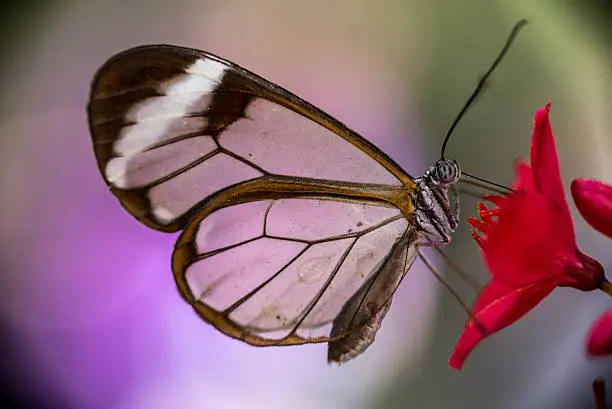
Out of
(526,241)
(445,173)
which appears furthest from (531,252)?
(445,173)

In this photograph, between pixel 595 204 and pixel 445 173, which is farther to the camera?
pixel 445 173

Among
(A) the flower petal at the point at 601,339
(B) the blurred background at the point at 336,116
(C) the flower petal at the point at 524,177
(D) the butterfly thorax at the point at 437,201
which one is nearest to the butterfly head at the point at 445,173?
(D) the butterfly thorax at the point at 437,201

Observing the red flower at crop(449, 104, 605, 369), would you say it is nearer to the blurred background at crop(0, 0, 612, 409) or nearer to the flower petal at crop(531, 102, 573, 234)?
the flower petal at crop(531, 102, 573, 234)

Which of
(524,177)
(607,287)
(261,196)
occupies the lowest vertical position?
(607,287)

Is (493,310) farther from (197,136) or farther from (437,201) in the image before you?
(197,136)

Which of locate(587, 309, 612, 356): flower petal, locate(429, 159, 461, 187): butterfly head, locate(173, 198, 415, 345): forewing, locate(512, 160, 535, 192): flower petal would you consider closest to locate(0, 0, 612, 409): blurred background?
locate(173, 198, 415, 345): forewing

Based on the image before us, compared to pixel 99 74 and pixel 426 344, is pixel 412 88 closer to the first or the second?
pixel 426 344

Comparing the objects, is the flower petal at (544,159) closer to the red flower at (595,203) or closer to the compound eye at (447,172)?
Answer: the red flower at (595,203)
